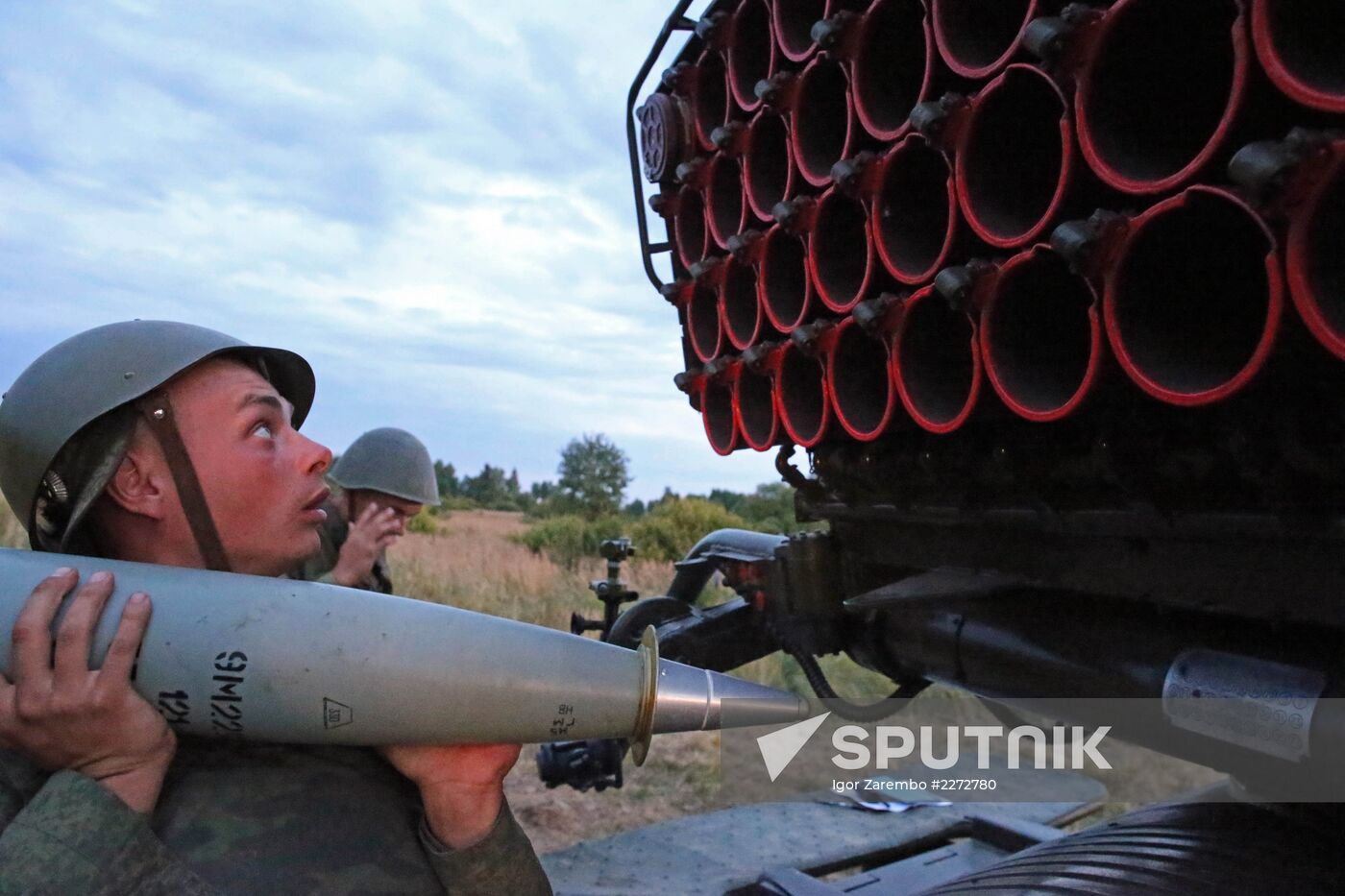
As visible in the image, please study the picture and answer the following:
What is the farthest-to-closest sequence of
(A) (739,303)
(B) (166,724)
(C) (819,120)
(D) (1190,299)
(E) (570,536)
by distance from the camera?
(E) (570,536) → (A) (739,303) → (C) (819,120) → (D) (1190,299) → (B) (166,724)

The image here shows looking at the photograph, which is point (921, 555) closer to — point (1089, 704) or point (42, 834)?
point (1089, 704)

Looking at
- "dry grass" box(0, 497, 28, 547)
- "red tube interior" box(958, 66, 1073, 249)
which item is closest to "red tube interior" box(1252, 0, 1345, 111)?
"red tube interior" box(958, 66, 1073, 249)

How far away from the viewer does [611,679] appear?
3.93 ft

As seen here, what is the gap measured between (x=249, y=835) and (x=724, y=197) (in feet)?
5.21

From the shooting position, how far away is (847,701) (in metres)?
2.64

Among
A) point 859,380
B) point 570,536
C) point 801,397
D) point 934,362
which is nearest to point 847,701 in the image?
point 801,397

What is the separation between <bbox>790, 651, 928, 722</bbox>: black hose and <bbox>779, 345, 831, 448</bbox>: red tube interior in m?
0.77

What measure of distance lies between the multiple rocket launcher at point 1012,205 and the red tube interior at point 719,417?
0.24 ft

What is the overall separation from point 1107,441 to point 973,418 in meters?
0.26

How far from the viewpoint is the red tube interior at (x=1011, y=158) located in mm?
1380

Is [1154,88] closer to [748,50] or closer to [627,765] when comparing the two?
[748,50]

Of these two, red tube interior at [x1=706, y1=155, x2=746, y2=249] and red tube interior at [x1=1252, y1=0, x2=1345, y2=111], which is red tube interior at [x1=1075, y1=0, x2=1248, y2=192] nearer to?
red tube interior at [x1=1252, y1=0, x2=1345, y2=111]

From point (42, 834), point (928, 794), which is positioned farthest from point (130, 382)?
point (928, 794)

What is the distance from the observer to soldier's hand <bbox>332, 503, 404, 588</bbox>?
261cm
